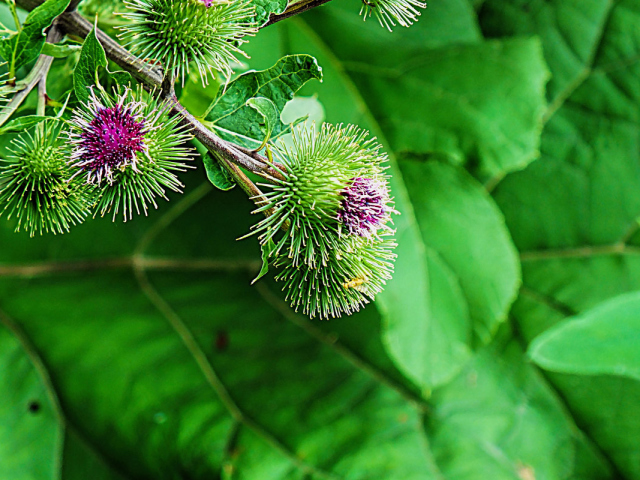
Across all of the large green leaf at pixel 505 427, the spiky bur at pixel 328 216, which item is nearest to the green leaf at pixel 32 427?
the large green leaf at pixel 505 427

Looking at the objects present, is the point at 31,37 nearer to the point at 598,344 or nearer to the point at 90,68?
the point at 90,68

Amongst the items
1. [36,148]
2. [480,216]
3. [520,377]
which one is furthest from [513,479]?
[36,148]

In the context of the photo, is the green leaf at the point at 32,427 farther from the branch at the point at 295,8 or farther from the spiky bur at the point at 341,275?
the branch at the point at 295,8

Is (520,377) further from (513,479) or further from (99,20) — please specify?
(99,20)

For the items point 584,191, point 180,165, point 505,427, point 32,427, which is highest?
point 180,165

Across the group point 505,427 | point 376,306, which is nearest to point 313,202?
point 376,306

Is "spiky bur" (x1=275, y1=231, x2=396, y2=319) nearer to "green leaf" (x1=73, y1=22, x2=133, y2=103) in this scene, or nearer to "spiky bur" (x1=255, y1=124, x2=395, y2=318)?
"spiky bur" (x1=255, y1=124, x2=395, y2=318)

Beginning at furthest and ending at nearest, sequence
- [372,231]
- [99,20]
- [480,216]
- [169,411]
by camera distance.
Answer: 1. [169,411]
2. [480,216]
3. [99,20]
4. [372,231]
